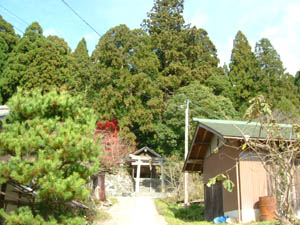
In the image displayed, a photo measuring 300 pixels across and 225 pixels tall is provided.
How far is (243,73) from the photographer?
32094 millimetres

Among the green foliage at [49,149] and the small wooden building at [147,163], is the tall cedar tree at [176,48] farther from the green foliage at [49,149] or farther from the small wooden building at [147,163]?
the green foliage at [49,149]

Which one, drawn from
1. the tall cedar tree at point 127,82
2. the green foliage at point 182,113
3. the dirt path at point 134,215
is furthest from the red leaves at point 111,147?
the green foliage at point 182,113

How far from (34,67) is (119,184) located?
42.8 ft

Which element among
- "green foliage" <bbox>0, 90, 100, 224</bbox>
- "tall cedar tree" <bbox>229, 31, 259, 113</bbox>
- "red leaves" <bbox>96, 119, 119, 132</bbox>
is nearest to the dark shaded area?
"green foliage" <bbox>0, 90, 100, 224</bbox>

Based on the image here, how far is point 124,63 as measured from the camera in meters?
28.4

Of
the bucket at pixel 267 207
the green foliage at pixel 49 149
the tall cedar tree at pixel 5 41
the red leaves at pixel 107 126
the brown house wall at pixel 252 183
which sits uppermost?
the tall cedar tree at pixel 5 41

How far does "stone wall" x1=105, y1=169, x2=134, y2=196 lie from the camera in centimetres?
2469

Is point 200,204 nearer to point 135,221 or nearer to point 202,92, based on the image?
point 135,221

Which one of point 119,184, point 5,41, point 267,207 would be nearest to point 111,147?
point 119,184

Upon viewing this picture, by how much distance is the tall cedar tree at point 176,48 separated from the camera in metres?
30.7

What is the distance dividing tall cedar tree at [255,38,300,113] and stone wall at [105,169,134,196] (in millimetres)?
14064

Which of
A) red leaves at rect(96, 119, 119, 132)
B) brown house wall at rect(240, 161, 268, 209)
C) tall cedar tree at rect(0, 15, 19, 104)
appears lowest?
brown house wall at rect(240, 161, 268, 209)

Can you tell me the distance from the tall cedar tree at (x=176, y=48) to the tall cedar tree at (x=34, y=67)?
9524mm

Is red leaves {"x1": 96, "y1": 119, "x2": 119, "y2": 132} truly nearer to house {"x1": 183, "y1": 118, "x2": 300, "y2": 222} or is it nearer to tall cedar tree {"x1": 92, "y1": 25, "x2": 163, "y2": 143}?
tall cedar tree {"x1": 92, "y1": 25, "x2": 163, "y2": 143}
